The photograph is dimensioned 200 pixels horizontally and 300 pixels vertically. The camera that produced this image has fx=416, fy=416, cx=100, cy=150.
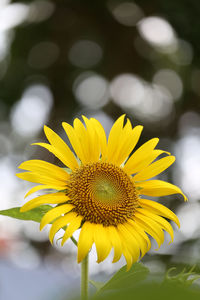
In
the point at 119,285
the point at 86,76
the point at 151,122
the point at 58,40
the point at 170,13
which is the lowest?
the point at 151,122

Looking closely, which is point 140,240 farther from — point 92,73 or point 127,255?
point 92,73

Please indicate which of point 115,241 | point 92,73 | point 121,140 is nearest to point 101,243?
point 115,241

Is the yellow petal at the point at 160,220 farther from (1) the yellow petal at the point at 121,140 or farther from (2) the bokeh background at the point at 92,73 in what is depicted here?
(2) the bokeh background at the point at 92,73

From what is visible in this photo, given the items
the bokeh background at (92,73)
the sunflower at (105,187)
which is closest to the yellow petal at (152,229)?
the sunflower at (105,187)

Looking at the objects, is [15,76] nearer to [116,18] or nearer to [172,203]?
[116,18]

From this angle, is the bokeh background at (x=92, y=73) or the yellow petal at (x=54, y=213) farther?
the bokeh background at (x=92, y=73)

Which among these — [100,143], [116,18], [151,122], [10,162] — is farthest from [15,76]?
[100,143]

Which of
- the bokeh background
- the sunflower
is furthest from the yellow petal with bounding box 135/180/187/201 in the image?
the bokeh background
